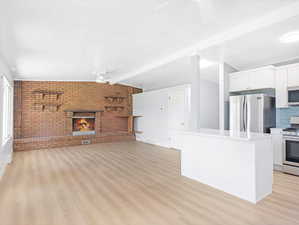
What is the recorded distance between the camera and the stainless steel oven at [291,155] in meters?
3.50

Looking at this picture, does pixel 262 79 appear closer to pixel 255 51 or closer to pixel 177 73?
pixel 255 51

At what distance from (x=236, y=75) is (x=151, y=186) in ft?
11.6

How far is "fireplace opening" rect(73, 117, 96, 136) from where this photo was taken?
7632 millimetres

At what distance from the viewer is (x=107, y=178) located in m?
3.46

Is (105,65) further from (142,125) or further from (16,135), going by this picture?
(16,135)

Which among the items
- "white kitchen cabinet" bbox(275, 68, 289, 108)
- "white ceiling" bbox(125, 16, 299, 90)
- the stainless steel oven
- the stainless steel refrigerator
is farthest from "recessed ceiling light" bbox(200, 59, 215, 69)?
the stainless steel oven

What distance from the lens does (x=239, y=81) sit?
4.72 m

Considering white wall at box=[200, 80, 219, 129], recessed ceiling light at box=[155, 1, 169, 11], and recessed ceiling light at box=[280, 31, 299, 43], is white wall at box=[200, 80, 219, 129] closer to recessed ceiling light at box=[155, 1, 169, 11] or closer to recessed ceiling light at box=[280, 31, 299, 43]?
recessed ceiling light at box=[280, 31, 299, 43]

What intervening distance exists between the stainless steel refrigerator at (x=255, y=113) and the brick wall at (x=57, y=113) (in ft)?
16.7

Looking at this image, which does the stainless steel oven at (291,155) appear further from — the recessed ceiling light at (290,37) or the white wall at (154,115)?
the white wall at (154,115)

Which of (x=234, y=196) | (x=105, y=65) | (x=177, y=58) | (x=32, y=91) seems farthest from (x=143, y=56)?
(x=32, y=91)

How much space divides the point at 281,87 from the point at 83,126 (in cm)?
690

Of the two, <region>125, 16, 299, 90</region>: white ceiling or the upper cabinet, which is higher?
<region>125, 16, 299, 90</region>: white ceiling

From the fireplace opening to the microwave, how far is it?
22.1 feet
